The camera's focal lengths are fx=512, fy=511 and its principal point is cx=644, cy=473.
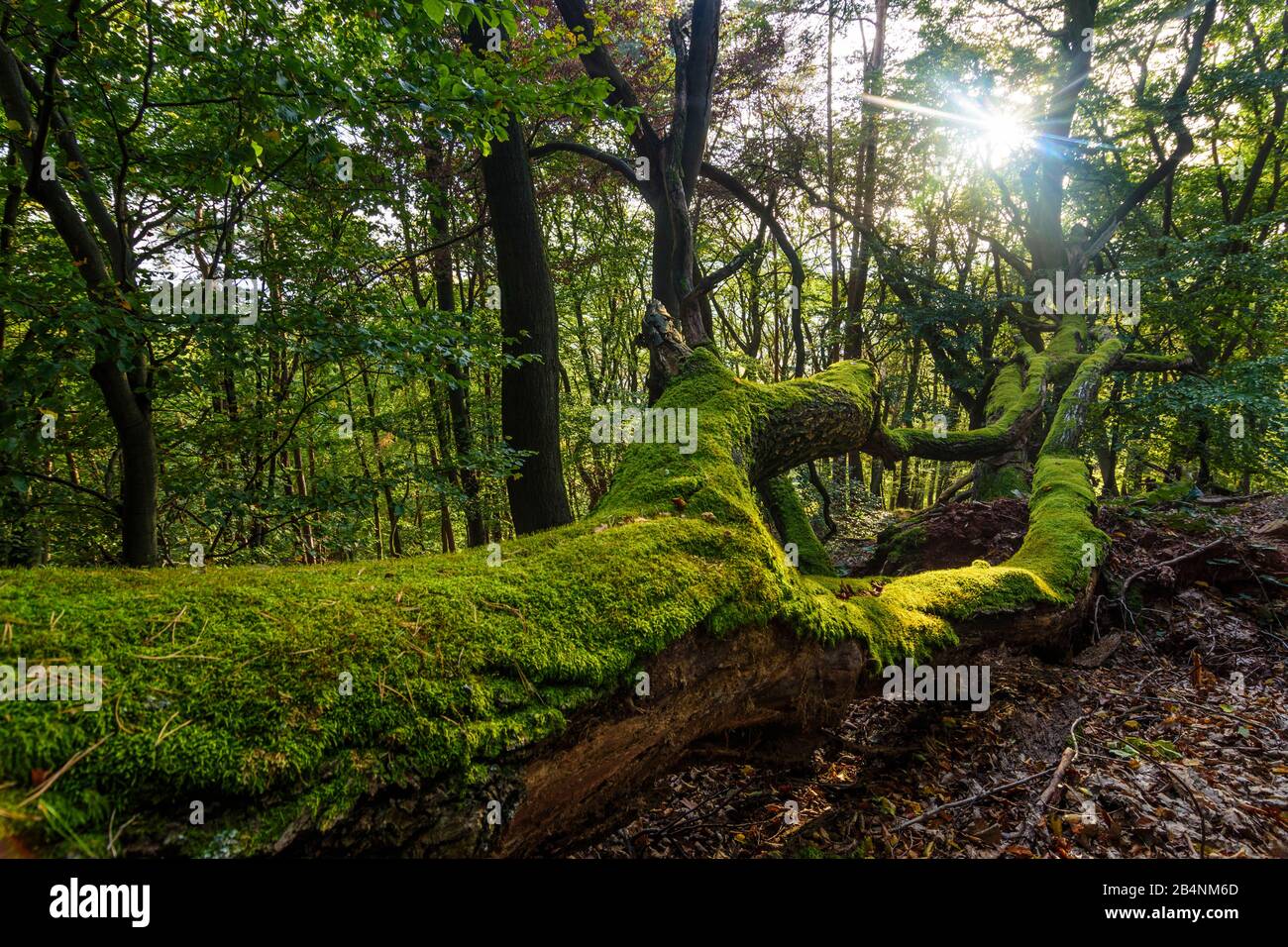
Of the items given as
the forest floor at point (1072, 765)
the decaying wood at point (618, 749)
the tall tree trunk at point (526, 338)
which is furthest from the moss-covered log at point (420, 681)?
the tall tree trunk at point (526, 338)

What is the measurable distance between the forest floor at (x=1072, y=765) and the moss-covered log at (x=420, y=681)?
61cm

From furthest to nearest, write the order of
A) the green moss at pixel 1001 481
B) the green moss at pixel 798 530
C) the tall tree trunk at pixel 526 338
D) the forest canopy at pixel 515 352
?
the green moss at pixel 1001 481 → the tall tree trunk at pixel 526 338 → the green moss at pixel 798 530 → the forest canopy at pixel 515 352

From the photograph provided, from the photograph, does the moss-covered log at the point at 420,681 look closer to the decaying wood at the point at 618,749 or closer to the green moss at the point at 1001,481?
the decaying wood at the point at 618,749

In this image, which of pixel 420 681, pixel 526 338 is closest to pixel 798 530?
pixel 526 338

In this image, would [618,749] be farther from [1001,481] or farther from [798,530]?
[1001,481]

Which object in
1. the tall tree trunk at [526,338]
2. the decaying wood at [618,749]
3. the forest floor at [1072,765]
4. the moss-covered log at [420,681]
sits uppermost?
the tall tree trunk at [526,338]

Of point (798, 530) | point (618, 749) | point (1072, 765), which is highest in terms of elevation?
point (798, 530)

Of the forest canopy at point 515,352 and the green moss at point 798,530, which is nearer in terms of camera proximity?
the forest canopy at point 515,352

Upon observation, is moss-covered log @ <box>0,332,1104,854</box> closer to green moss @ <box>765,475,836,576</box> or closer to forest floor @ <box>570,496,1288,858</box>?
forest floor @ <box>570,496,1288,858</box>

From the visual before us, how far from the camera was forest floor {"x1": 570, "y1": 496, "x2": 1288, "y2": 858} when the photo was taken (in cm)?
265

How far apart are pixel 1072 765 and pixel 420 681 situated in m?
3.86

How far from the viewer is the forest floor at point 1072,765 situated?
8.70 feet

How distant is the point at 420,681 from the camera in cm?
148

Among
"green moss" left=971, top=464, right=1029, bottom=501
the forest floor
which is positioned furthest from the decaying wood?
"green moss" left=971, top=464, right=1029, bottom=501
